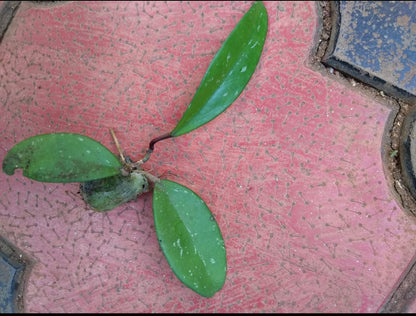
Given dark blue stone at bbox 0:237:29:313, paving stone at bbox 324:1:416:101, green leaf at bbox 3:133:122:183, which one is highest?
paving stone at bbox 324:1:416:101

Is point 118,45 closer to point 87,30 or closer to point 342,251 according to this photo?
point 87,30

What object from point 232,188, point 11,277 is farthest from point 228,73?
point 11,277

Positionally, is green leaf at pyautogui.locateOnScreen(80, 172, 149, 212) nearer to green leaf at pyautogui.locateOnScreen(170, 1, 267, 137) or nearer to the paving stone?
green leaf at pyautogui.locateOnScreen(170, 1, 267, 137)

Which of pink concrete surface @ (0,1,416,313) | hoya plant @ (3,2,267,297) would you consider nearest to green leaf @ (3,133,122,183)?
hoya plant @ (3,2,267,297)

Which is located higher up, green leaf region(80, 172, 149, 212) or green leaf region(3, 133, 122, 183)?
green leaf region(3, 133, 122, 183)

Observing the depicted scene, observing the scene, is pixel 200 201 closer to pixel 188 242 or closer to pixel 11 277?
pixel 188 242
